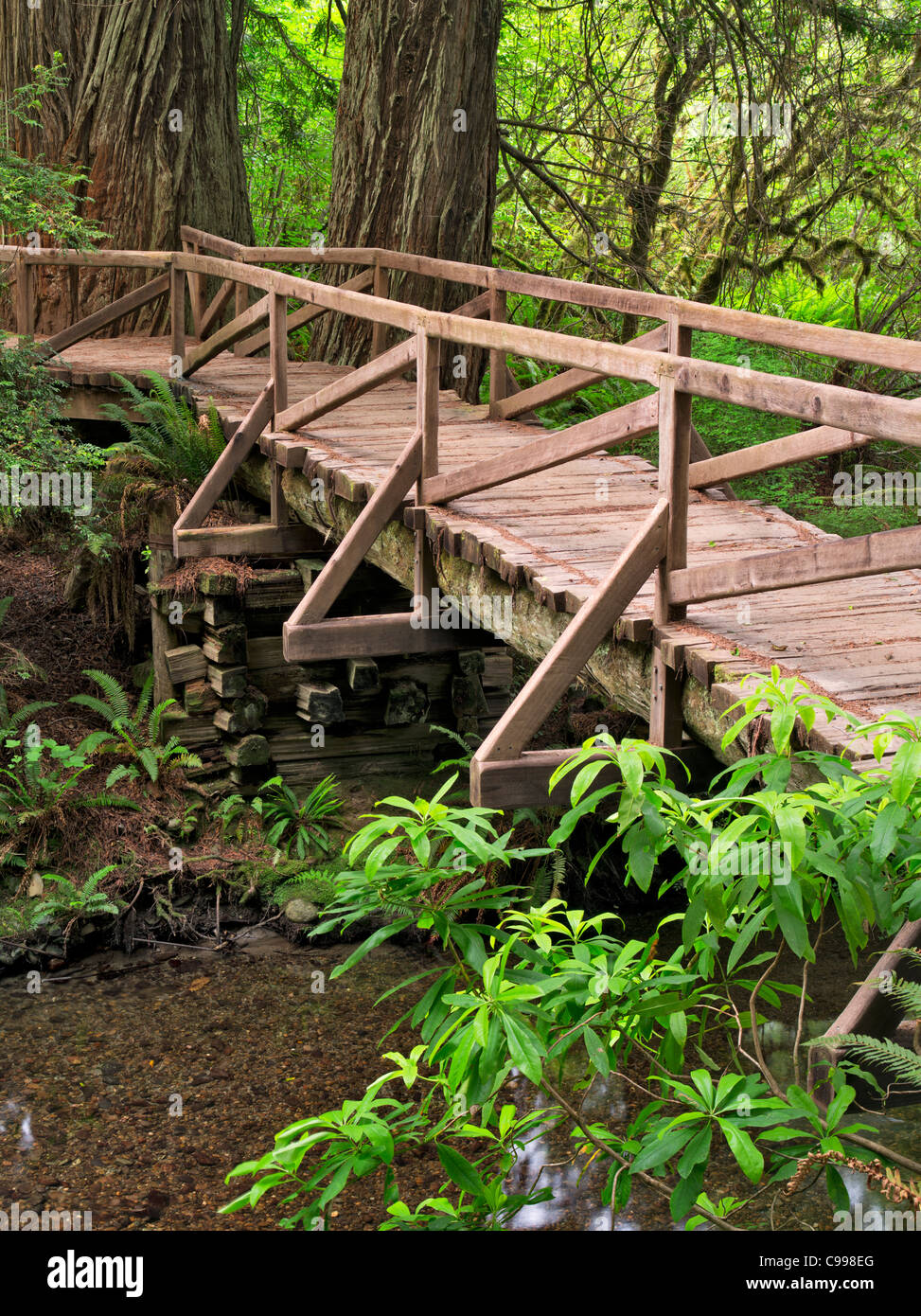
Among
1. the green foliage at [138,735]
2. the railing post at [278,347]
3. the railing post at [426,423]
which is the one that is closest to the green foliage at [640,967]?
the railing post at [426,423]

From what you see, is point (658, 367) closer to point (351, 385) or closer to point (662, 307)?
point (662, 307)

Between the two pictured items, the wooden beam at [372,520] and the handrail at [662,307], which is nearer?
the handrail at [662,307]

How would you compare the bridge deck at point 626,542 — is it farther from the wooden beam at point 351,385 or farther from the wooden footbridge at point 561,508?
the wooden beam at point 351,385

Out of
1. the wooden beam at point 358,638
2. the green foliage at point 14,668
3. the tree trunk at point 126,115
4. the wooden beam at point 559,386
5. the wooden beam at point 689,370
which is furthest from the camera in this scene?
the tree trunk at point 126,115

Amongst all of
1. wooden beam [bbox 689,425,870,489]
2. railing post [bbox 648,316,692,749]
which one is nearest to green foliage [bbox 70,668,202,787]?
wooden beam [bbox 689,425,870,489]

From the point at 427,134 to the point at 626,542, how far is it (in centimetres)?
538

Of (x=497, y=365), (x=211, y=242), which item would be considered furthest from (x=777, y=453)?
(x=211, y=242)

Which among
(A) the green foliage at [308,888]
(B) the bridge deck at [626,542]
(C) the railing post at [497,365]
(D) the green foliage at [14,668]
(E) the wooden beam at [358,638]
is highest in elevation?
(C) the railing post at [497,365]

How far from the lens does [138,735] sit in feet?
29.5

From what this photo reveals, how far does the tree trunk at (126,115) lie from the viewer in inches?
447

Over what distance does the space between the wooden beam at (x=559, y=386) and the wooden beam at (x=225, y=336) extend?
1.52 m

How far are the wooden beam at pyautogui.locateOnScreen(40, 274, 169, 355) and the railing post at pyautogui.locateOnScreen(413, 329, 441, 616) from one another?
13.6 feet

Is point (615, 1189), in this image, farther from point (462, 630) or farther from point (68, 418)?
point (68, 418)

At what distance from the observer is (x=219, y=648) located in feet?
28.5
